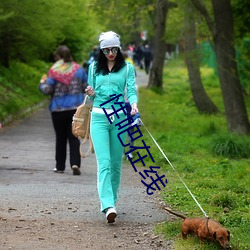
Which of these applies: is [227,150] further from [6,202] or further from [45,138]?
[6,202]

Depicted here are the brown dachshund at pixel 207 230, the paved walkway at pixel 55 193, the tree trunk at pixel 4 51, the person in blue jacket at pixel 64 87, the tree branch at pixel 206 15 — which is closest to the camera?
the brown dachshund at pixel 207 230

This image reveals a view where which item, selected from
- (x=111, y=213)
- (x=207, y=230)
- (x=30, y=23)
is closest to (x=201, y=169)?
(x=111, y=213)

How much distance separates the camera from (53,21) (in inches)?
822

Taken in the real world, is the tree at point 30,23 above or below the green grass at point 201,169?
above

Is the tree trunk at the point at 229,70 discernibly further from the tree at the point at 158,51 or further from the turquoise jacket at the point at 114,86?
the tree at the point at 158,51

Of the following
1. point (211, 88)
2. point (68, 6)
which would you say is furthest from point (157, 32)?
point (68, 6)

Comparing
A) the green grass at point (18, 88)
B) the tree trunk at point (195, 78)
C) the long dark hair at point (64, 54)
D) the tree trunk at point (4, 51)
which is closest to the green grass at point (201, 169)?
the tree trunk at point (195, 78)

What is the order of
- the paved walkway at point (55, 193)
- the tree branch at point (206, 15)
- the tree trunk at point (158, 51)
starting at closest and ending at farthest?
the paved walkway at point (55, 193) → the tree branch at point (206, 15) → the tree trunk at point (158, 51)

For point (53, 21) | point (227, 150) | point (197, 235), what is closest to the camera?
point (197, 235)

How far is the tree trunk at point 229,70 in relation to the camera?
1609 cm

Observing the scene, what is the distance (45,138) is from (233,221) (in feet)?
31.5

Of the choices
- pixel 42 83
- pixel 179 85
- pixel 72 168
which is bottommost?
pixel 179 85

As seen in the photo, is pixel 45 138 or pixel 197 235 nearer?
pixel 197 235

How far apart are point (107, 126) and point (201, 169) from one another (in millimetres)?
4418
